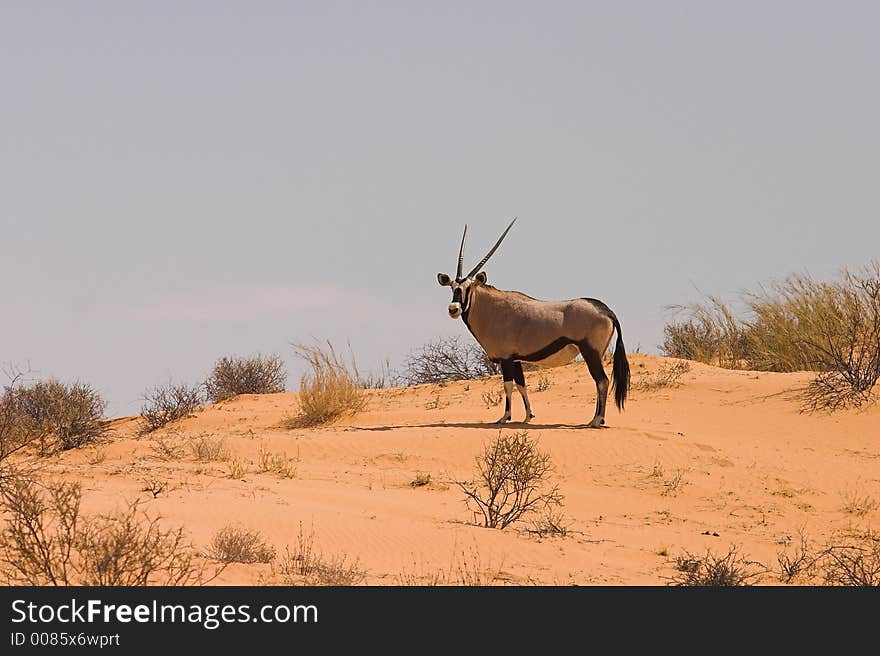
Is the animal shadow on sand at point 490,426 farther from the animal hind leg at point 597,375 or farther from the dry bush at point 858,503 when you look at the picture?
the dry bush at point 858,503

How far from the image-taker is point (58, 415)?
19.7 meters

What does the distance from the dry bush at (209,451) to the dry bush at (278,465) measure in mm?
566

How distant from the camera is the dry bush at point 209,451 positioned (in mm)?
15812

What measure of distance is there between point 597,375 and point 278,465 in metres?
5.97

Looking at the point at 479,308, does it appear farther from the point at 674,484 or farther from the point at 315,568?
the point at 315,568

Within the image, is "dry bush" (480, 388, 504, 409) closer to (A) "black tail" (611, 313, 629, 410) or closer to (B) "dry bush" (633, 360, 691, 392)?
(B) "dry bush" (633, 360, 691, 392)

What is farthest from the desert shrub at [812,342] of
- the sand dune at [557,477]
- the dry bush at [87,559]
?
the dry bush at [87,559]

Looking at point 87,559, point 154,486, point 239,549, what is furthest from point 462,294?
point 87,559
